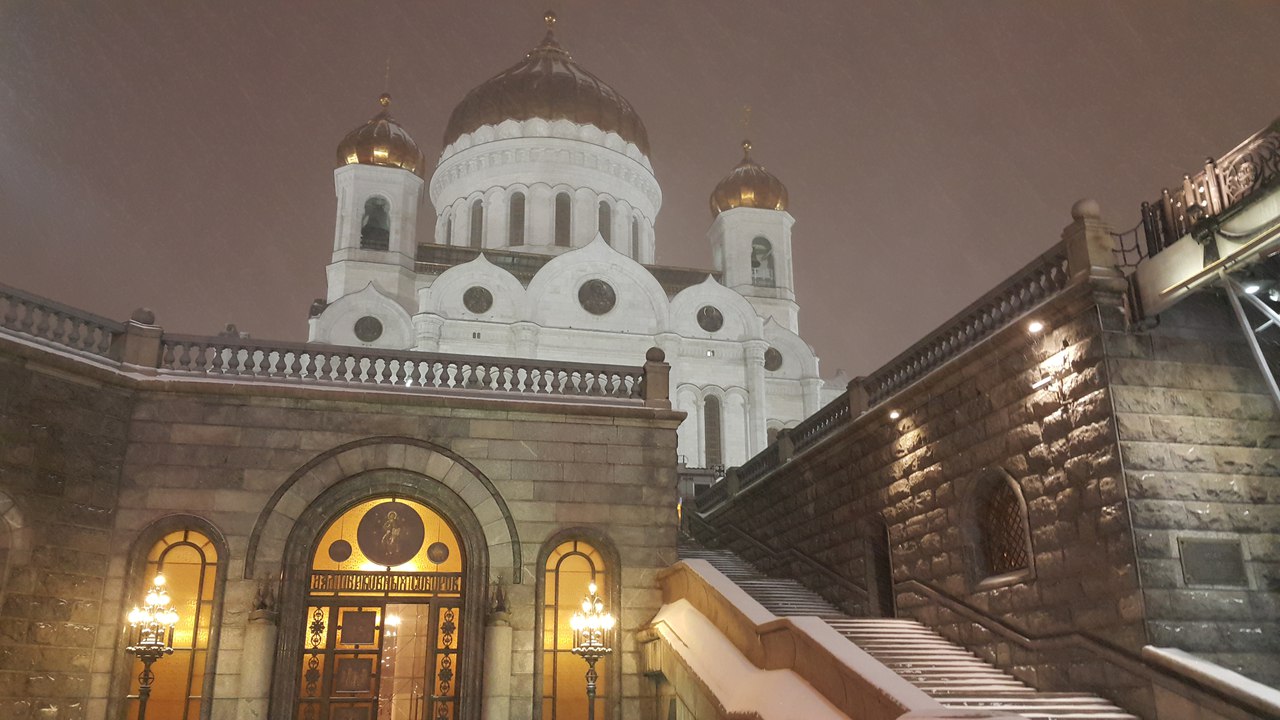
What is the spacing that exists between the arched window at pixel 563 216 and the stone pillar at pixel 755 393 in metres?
8.66

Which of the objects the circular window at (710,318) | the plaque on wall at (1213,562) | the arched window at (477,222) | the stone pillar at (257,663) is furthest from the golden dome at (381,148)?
the plaque on wall at (1213,562)

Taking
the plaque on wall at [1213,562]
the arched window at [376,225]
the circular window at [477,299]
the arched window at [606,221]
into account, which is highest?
the arched window at [606,221]

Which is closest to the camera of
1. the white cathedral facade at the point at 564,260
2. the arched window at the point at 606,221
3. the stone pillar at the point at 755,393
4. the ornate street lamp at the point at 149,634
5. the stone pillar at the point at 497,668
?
the ornate street lamp at the point at 149,634

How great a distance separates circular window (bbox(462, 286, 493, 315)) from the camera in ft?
105

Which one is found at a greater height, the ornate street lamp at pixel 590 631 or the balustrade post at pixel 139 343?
the balustrade post at pixel 139 343

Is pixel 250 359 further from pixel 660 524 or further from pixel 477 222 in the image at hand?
pixel 477 222

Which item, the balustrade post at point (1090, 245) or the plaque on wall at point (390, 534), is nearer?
the balustrade post at point (1090, 245)

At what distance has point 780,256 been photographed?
39.6 meters

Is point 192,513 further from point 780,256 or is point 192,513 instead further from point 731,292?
point 780,256

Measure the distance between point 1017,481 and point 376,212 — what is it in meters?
28.6

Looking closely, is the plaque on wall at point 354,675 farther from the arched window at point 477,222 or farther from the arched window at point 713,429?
the arched window at point 477,222

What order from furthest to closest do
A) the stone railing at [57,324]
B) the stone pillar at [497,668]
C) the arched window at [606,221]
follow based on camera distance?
the arched window at [606,221] → the stone pillar at [497,668] → the stone railing at [57,324]

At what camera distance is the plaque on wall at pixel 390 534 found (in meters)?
14.3

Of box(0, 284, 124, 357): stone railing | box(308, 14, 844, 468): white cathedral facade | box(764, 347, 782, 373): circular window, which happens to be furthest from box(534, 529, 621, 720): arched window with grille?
box(764, 347, 782, 373): circular window
